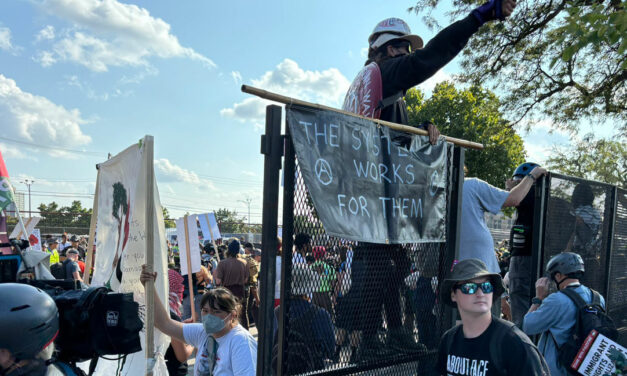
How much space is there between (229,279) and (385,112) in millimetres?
6147

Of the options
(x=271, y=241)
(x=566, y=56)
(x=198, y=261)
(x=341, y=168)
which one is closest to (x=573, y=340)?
(x=566, y=56)

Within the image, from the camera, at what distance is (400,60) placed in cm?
341

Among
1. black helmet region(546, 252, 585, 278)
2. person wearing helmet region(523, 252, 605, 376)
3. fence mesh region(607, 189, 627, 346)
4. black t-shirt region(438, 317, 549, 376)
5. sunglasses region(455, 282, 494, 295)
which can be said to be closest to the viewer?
black t-shirt region(438, 317, 549, 376)

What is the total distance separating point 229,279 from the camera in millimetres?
9008

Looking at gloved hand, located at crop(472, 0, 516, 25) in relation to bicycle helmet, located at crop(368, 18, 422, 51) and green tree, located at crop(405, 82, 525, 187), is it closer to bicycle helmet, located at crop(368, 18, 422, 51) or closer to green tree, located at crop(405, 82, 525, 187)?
A: bicycle helmet, located at crop(368, 18, 422, 51)

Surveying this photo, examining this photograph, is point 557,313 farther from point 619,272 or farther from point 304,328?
point 619,272

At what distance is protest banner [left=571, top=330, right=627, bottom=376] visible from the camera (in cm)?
376

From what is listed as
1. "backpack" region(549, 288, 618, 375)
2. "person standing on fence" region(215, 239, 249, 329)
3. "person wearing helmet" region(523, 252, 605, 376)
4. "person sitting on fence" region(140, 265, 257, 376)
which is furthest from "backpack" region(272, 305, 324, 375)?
"person standing on fence" region(215, 239, 249, 329)

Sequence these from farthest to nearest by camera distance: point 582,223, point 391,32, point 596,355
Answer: point 582,223 < point 596,355 < point 391,32

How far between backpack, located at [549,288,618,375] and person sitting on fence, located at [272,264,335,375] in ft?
7.40

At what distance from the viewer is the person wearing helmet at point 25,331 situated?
203 cm

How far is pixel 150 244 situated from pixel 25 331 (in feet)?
4.69

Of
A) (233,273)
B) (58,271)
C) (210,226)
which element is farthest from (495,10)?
(58,271)

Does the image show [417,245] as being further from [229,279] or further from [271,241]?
[229,279]
